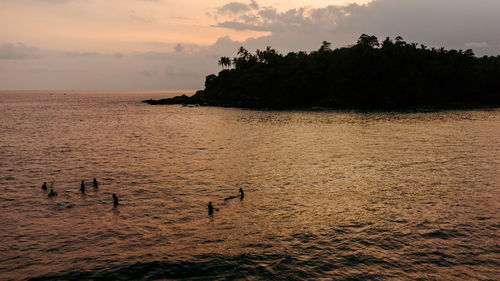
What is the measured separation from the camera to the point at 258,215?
28734 mm

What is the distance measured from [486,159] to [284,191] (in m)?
33.2

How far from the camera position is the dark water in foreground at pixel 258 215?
67.8 ft

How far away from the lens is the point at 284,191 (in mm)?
35719

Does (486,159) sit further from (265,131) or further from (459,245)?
(265,131)

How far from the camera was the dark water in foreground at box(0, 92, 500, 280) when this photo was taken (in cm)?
2067

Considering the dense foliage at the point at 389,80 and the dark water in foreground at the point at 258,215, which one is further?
the dense foliage at the point at 389,80

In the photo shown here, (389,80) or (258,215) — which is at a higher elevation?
(389,80)

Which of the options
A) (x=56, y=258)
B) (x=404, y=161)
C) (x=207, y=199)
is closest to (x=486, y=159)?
(x=404, y=161)

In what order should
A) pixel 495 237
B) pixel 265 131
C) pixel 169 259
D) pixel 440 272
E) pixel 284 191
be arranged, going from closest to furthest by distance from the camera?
pixel 440 272, pixel 169 259, pixel 495 237, pixel 284 191, pixel 265 131

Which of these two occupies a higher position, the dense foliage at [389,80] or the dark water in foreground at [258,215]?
the dense foliage at [389,80]

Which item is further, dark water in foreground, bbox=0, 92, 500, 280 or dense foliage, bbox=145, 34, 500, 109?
dense foliage, bbox=145, 34, 500, 109

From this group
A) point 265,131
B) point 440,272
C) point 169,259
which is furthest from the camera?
point 265,131

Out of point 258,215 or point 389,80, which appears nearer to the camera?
point 258,215

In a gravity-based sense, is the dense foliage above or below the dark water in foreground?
above
